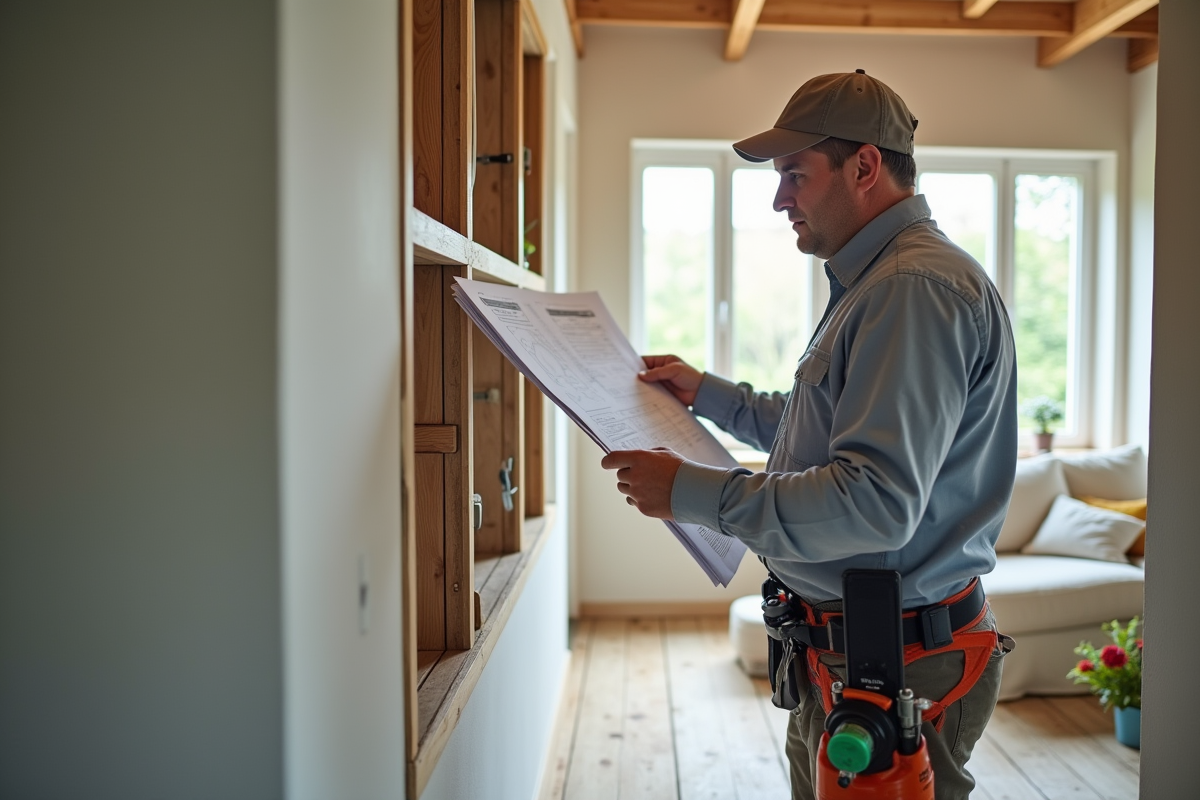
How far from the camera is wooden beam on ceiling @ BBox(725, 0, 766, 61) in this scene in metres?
A: 3.79

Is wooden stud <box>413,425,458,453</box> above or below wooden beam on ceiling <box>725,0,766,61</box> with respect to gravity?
below

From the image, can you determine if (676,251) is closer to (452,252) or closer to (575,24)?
(575,24)

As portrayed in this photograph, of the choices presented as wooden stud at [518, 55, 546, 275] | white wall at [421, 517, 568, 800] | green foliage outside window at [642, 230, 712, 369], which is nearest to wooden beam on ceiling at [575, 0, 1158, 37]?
green foliage outside window at [642, 230, 712, 369]

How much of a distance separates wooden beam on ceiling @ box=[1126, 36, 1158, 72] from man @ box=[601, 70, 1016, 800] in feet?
12.3

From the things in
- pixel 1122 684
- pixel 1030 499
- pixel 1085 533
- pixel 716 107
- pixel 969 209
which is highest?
pixel 716 107

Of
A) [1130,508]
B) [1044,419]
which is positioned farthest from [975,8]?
[1130,508]

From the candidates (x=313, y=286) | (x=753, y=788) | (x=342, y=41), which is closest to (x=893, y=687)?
(x=313, y=286)

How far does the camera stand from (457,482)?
1.66 meters

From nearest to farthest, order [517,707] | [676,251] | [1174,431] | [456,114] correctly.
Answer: [1174,431] → [456,114] → [517,707] → [676,251]

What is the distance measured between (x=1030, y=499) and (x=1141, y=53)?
7.05ft

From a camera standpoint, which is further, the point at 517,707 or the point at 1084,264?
the point at 1084,264

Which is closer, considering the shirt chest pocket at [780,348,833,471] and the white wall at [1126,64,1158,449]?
the shirt chest pocket at [780,348,833,471]

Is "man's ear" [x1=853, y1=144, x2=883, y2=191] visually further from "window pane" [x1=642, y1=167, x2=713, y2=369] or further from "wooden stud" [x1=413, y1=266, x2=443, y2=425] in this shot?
"window pane" [x1=642, y1=167, x2=713, y2=369]

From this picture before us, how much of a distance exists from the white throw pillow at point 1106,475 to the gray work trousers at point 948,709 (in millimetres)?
3109
